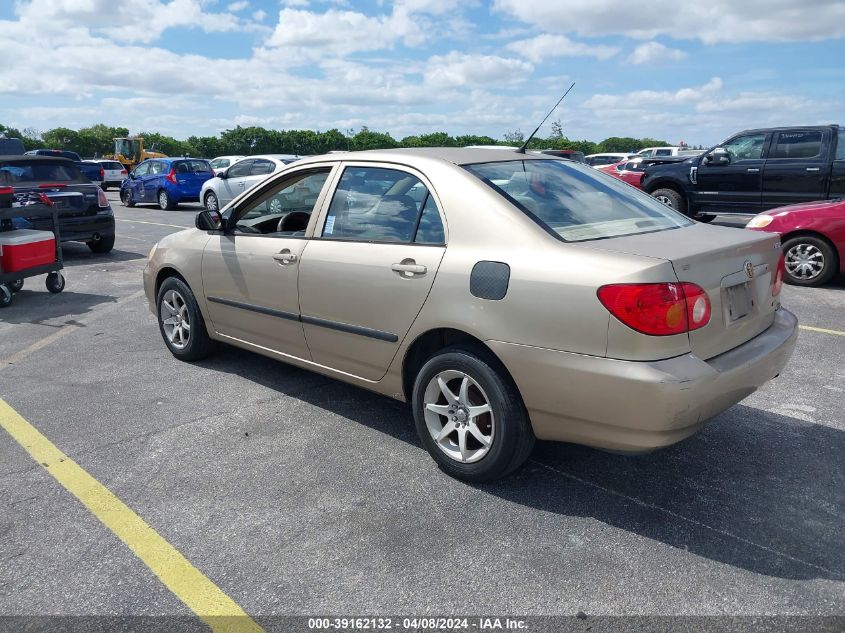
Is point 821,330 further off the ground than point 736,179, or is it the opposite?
point 736,179

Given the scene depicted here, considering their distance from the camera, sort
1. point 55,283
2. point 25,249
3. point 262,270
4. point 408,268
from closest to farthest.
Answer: point 408,268 < point 262,270 < point 25,249 < point 55,283

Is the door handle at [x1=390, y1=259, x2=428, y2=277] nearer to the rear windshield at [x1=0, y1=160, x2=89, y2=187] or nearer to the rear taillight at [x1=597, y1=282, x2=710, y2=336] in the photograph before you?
the rear taillight at [x1=597, y1=282, x2=710, y2=336]

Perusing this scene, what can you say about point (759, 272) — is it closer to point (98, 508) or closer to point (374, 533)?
point (374, 533)

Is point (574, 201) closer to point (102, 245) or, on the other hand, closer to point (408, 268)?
point (408, 268)

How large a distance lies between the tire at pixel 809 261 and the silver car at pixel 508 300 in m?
4.96

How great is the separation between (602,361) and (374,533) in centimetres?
121

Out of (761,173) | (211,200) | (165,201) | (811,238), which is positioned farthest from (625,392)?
(165,201)

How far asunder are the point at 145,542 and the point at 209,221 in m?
2.55

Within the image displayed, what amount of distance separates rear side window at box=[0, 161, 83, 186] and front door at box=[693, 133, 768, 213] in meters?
10.3

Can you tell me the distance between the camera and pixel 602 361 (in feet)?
9.61

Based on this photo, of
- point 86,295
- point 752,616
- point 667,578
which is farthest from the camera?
point 86,295

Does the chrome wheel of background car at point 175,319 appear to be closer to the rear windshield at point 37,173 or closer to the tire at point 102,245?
the rear windshield at point 37,173

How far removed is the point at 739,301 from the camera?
10.8 feet

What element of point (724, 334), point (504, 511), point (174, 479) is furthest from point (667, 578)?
point (174, 479)
